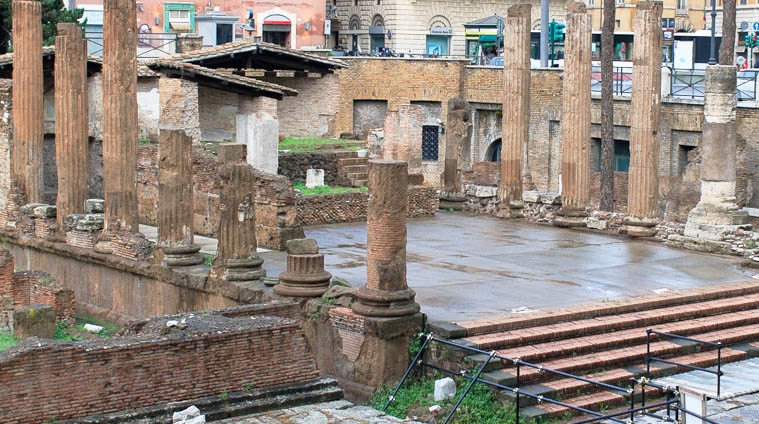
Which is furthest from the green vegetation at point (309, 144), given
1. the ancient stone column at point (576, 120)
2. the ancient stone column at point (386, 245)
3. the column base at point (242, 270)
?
the ancient stone column at point (386, 245)

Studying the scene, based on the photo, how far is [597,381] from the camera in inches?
566

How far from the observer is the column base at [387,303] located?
48.6 ft

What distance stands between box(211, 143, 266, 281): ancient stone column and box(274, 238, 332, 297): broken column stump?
144 centimetres

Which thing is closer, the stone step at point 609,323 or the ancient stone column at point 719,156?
the stone step at point 609,323

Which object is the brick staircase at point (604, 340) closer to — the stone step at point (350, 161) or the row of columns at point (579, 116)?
the row of columns at point (579, 116)

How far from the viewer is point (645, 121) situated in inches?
856

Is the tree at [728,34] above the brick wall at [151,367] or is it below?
above

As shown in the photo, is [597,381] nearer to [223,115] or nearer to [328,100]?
[223,115]

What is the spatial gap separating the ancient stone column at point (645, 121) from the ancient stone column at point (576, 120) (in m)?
1.25

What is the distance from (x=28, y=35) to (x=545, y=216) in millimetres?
10010

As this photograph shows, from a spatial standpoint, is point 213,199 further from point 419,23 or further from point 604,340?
point 419,23

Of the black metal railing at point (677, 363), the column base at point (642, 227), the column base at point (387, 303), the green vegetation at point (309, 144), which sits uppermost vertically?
the green vegetation at point (309, 144)

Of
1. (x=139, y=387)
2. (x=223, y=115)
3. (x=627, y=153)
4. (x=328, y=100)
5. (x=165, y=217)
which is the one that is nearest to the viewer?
(x=139, y=387)

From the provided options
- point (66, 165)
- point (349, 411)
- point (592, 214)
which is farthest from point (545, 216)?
point (349, 411)
